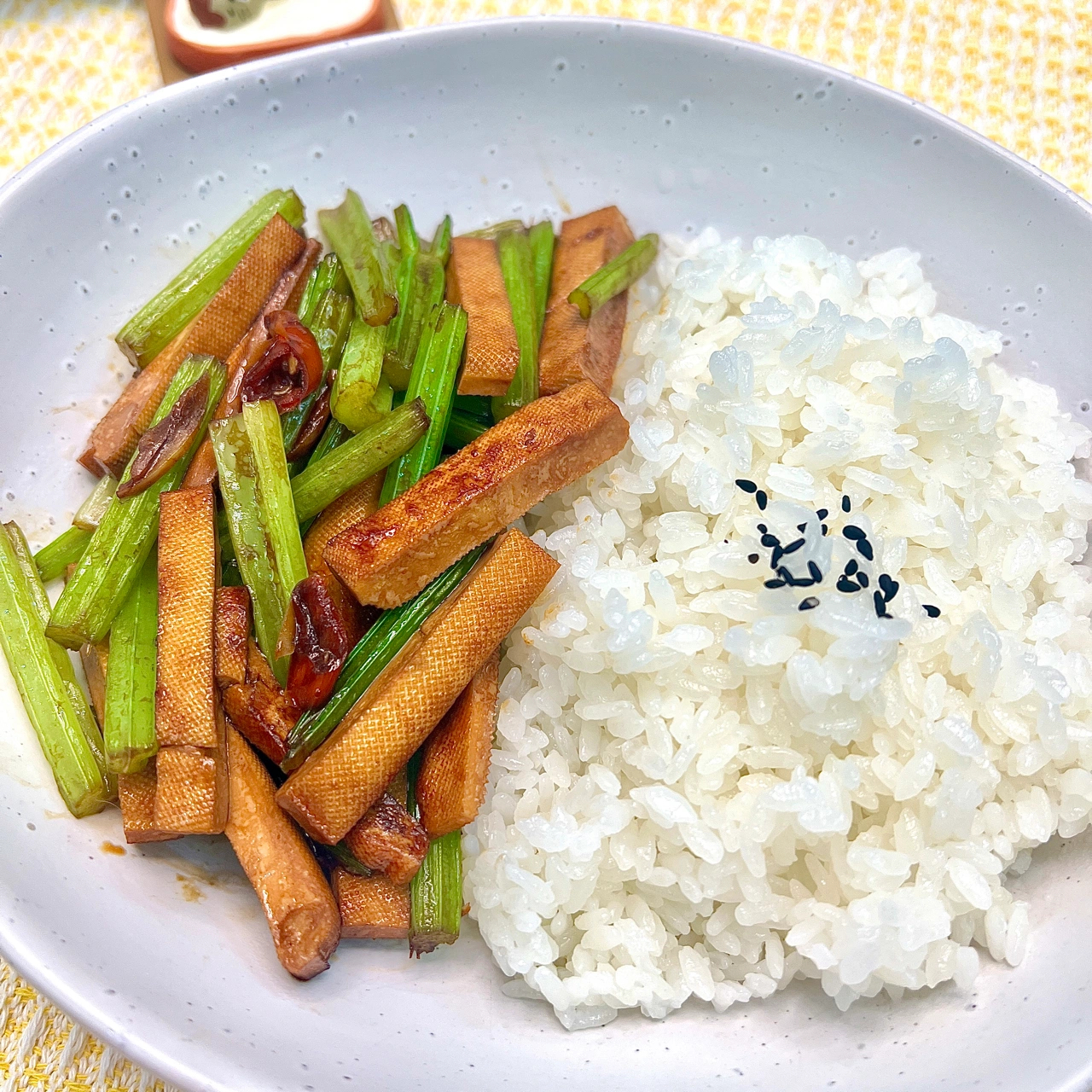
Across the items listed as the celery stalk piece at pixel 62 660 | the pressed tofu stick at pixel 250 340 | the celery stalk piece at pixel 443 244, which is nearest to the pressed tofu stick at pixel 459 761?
the celery stalk piece at pixel 62 660

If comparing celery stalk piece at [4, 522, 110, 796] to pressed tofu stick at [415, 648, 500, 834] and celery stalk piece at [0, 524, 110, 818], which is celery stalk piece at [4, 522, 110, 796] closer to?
celery stalk piece at [0, 524, 110, 818]

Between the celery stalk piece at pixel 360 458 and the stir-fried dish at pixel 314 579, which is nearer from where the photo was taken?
the stir-fried dish at pixel 314 579

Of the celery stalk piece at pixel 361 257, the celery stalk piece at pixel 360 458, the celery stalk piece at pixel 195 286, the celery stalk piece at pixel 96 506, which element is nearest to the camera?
the celery stalk piece at pixel 360 458

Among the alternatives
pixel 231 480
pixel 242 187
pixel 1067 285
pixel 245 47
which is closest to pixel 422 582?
pixel 231 480

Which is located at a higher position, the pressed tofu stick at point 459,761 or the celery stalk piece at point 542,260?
the celery stalk piece at point 542,260

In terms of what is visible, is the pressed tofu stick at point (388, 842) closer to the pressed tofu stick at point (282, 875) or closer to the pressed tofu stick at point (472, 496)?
the pressed tofu stick at point (282, 875)

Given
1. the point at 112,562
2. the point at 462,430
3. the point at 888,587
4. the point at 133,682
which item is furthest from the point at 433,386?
the point at 888,587

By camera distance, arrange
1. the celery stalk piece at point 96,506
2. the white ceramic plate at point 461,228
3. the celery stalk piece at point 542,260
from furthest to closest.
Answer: the celery stalk piece at point 542,260 < the celery stalk piece at point 96,506 < the white ceramic plate at point 461,228

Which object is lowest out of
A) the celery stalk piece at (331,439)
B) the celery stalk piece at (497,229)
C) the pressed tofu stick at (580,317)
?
the celery stalk piece at (331,439)
